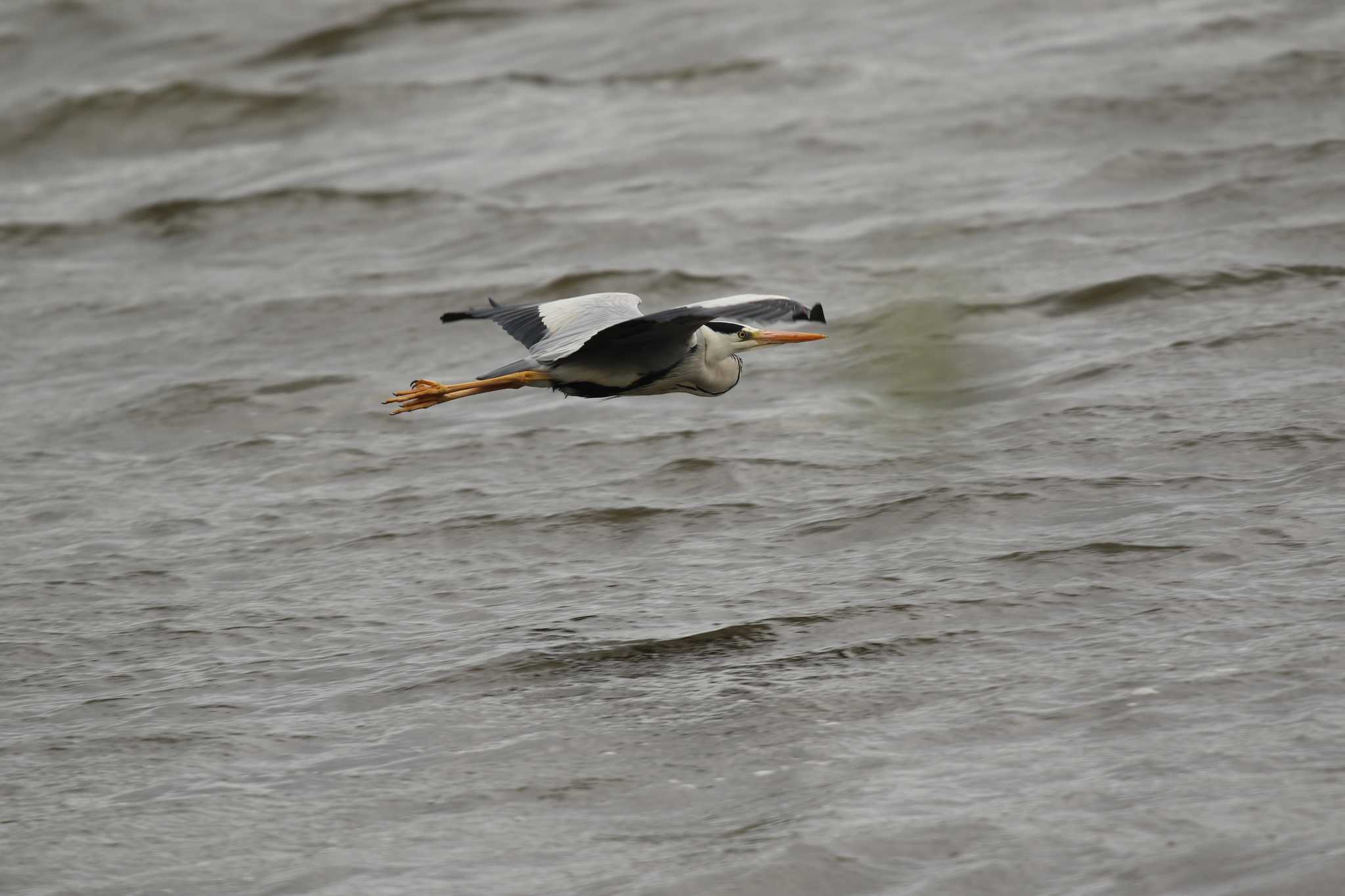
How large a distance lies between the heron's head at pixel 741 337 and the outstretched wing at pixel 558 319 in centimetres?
37

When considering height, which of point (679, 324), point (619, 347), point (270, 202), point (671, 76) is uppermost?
point (671, 76)

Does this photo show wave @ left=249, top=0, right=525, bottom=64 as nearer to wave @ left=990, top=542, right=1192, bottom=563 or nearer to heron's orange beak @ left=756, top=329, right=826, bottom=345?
heron's orange beak @ left=756, top=329, right=826, bottom=345

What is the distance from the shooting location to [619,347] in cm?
738

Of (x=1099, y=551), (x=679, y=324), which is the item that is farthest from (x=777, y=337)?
(x=1099, y=551)

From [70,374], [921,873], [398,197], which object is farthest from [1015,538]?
[398,197]

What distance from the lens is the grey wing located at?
6887 millimetres

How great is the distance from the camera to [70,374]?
1143 centimetres

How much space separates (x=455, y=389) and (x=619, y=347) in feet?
2.47

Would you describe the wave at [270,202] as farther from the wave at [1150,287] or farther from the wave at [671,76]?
the wave at [1150,287]

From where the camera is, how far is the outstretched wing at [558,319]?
7219 millimetres

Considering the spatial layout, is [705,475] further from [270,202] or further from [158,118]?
[158,118]

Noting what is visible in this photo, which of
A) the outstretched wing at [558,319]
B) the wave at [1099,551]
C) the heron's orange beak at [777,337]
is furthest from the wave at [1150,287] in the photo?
the outstretched wing at [558,319]

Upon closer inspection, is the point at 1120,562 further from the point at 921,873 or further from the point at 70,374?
the point at 70,374

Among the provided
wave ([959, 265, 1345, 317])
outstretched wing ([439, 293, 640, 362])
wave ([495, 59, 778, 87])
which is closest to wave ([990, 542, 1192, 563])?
outstretched wing ([439, 293, 640, 362])
